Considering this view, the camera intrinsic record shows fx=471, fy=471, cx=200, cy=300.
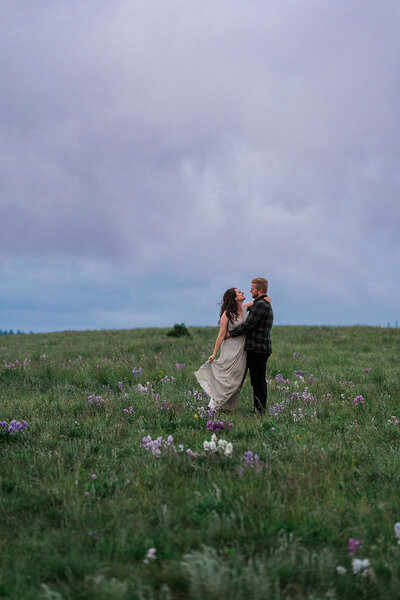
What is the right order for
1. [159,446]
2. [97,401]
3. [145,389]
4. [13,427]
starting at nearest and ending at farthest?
[159,446]
[13,427]
[97,401]
[145,389]

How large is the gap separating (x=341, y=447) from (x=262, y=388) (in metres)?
2.76

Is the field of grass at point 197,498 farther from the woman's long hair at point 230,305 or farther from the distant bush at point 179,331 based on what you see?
the distant bush at point 179,331

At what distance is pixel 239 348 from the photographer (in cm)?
920

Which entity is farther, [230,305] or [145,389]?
[145,389]

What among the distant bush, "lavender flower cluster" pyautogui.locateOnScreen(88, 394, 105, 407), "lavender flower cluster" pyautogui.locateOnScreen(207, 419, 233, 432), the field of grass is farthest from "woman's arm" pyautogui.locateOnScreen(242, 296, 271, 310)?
the distant bush

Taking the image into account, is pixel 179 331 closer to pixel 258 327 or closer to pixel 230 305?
pixel 230 305

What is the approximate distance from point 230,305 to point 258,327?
2.28 feet

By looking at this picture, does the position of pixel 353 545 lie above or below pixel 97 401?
below

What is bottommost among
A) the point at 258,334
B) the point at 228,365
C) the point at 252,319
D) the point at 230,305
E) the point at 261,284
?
the point at 228,365

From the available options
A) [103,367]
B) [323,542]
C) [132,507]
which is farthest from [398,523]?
[103,367]

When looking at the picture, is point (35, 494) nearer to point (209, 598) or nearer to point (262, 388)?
point (209, 598)

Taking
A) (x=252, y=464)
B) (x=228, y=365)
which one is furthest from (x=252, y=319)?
(x=252, y=464)

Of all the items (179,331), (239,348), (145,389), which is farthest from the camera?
(179,331)

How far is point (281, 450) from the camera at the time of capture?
6453 mm
